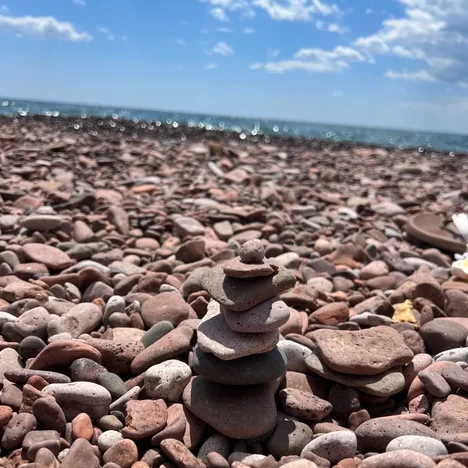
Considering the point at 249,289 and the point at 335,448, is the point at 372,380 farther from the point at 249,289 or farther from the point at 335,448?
the point at 249,289

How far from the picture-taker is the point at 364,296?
3.71 m

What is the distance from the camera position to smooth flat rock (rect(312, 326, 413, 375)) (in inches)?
95.6

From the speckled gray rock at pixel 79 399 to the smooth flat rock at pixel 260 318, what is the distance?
0.63 meters

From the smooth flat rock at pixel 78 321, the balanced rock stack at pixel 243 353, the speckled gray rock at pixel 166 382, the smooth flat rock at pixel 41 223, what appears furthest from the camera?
the smooth flat rock at pixel 41 223

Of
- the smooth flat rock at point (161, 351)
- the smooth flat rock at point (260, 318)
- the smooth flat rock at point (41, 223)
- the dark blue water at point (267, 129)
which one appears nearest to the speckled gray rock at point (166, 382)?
the smooth flat rock at point (161, 351)

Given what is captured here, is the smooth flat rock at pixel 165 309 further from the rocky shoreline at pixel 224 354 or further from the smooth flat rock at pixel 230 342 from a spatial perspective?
the smooth flat rock at pixel 230 342

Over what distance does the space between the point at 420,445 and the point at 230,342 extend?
0.82 meters

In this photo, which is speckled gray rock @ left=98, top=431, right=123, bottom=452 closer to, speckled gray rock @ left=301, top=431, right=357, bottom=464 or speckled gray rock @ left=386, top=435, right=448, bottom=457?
speckled gray rock @ left=301, top=431, right=357, bottom=464

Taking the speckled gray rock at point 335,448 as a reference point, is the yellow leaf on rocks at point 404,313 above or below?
above

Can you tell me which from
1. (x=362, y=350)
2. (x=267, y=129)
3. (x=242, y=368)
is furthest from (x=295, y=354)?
(x=267, y=129)

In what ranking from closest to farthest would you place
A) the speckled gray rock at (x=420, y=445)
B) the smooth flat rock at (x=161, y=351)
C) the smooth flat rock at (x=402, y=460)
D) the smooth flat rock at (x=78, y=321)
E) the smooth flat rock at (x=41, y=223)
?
the smooth flat rock at (x=402, y=460) < the speckled gray rock at (x=420, y=445) < the smooth flat rock at (x=161, y=351) < the smooth flat rock at (x=78, y=321) < the smooth flat rock at (x=41, y=223)

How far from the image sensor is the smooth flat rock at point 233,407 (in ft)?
7.10

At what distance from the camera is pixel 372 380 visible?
2.44m

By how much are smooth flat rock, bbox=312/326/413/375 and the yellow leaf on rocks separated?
1.71ft
